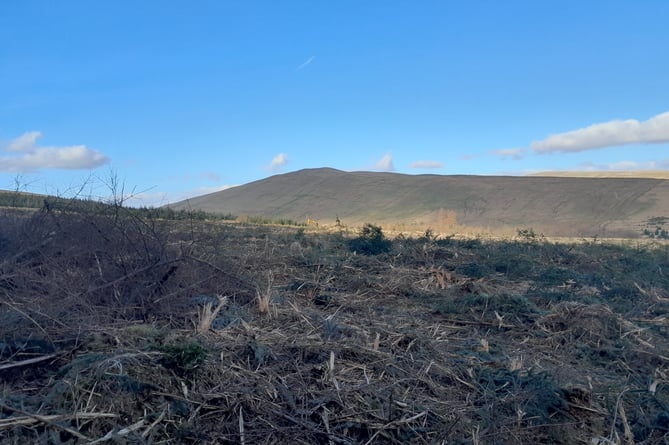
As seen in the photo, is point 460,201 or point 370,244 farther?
point 460,201

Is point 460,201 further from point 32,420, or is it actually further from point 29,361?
point 32,420

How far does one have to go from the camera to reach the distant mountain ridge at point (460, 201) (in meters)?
49.8

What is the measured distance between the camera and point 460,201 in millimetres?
61156

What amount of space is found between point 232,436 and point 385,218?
56388mm

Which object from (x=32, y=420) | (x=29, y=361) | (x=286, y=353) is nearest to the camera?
(x=32, y=420)

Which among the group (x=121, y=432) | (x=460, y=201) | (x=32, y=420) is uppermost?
(x=460, y=201)

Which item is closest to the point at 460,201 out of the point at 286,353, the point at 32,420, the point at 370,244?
the point at 370,244

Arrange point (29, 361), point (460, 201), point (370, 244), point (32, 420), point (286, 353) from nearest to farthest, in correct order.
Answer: point (32, 420) < point (29, 361) < point (286, 353) < point (370, 244) < point (460, 201)

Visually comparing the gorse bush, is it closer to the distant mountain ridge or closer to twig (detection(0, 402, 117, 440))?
twig (detection(0, 402, 117, 440))

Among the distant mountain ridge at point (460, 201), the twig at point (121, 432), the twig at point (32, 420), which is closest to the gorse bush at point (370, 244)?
the twig at point (121, 432)

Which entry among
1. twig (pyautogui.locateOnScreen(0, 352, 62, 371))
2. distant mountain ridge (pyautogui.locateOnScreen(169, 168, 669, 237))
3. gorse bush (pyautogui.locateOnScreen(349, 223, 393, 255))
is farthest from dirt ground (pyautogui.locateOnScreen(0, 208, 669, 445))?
distant mountain ridge (pyautogui.locateOnScreen(169, 168, 669, 237))

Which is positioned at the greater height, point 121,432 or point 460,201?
point 460,201

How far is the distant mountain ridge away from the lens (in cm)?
4978

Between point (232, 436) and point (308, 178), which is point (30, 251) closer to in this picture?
point (232, 436)
